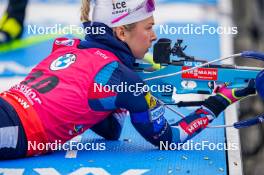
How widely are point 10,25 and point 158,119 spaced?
→ 253cm

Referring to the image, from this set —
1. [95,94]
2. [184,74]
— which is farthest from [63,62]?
[184,74]

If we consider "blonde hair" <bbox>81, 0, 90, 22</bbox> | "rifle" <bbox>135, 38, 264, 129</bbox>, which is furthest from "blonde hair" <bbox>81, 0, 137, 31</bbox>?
"rifle" <bbox>135, 38, 264, 129</bbox>

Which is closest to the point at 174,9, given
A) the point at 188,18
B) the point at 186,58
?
the point at 188,18

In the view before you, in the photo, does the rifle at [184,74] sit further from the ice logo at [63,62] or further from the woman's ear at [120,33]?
the ice logo at [63,62]

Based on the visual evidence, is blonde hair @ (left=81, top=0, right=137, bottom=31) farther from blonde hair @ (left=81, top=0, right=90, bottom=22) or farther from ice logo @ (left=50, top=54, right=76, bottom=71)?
ice logo @ (left=50, top=54, right=76, bottom=71)

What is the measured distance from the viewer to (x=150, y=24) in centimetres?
426

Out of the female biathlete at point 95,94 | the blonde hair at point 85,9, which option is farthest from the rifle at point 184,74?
the blonde hair at point 85,9

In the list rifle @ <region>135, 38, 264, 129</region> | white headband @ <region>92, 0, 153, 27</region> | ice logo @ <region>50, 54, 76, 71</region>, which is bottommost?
rifle @ <region>135, 38, 264, 129</region>

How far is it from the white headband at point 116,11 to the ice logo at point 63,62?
218 millimetres

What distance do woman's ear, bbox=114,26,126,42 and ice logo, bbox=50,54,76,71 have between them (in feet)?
0.78

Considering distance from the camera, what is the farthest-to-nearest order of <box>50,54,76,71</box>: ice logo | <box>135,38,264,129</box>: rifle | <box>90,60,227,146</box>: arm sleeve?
<box>135,38,264,129</box>: rifle
<box>50,54,76,71</box>: ice logo
<box>90,60,227,146</box>: arm sleeve

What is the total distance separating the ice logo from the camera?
13.6 feet

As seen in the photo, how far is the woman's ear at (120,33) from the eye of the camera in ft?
13.8

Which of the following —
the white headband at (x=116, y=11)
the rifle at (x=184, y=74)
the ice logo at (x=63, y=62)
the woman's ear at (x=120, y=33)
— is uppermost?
the white headband at (x=116, y=11)
